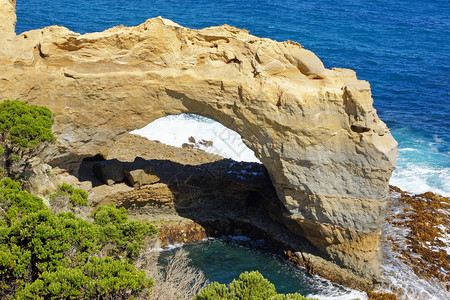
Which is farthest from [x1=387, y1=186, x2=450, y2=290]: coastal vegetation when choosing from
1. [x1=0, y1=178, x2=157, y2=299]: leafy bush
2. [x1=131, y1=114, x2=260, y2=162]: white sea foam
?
[x1=0, y1=178, x2=157, y2=299]: leafy bush

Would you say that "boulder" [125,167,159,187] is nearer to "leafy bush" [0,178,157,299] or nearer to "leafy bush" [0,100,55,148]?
"leafy bush" [0,100,55,148]

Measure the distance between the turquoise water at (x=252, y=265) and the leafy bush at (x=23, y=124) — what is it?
6.85m

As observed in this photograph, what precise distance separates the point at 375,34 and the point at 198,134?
27.9 meters

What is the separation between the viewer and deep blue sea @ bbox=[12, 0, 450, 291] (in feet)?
103

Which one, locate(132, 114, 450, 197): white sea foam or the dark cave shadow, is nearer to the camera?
the dark cave shadow

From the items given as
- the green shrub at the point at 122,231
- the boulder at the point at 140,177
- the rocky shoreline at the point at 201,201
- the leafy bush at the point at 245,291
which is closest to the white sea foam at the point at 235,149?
the rocky shoreline at the point at 201,201

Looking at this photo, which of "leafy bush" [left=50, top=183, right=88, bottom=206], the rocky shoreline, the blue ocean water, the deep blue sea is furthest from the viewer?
the blue ocean water

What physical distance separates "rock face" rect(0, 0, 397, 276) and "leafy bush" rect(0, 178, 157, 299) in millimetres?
5984

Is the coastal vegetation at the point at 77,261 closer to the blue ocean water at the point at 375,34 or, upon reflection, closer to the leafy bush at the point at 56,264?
the leafy bush at the point at 56,264

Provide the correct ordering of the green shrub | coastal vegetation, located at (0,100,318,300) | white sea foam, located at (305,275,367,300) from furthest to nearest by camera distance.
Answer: white sea foam, located at (305,275,367,300) < the green shrub < coastal vegetation, located at (0,100,318,300)

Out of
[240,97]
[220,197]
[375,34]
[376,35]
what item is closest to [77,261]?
[240,97]

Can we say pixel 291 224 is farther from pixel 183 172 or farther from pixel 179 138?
pixel 179 138

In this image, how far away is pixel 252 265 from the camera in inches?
747

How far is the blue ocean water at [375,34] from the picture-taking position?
32.0 m
